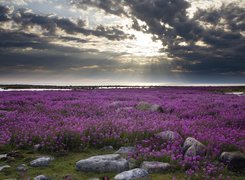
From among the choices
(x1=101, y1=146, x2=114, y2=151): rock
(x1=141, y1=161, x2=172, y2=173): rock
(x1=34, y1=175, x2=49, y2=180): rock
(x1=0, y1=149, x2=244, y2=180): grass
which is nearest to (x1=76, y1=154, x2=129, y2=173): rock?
(x1=0, y1=149, x2=244, y2=180): grass

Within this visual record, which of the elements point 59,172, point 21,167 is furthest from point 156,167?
point 21,167

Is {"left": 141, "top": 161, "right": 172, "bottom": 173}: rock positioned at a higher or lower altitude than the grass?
higher

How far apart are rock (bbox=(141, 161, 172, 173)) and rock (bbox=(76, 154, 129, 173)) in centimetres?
44

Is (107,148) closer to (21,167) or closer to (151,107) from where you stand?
(21,167)

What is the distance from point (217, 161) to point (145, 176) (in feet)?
6.66

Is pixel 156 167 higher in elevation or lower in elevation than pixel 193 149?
lower

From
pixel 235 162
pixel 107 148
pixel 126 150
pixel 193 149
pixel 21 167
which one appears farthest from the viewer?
pixel 107 148

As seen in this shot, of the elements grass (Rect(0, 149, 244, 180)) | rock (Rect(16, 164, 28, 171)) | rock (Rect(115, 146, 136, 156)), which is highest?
rock (Rect(115, 146, 136, 156))

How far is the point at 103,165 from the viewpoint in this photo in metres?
6.14

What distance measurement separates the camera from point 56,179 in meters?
5.62

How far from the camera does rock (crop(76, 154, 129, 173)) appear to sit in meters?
6.10

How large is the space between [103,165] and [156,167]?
3.94ft

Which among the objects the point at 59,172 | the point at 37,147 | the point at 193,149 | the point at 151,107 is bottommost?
the point at 59,172

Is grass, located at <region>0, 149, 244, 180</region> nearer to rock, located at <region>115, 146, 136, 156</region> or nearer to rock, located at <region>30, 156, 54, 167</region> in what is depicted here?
rock, located at <region>30, 156, 54, 167</region>
